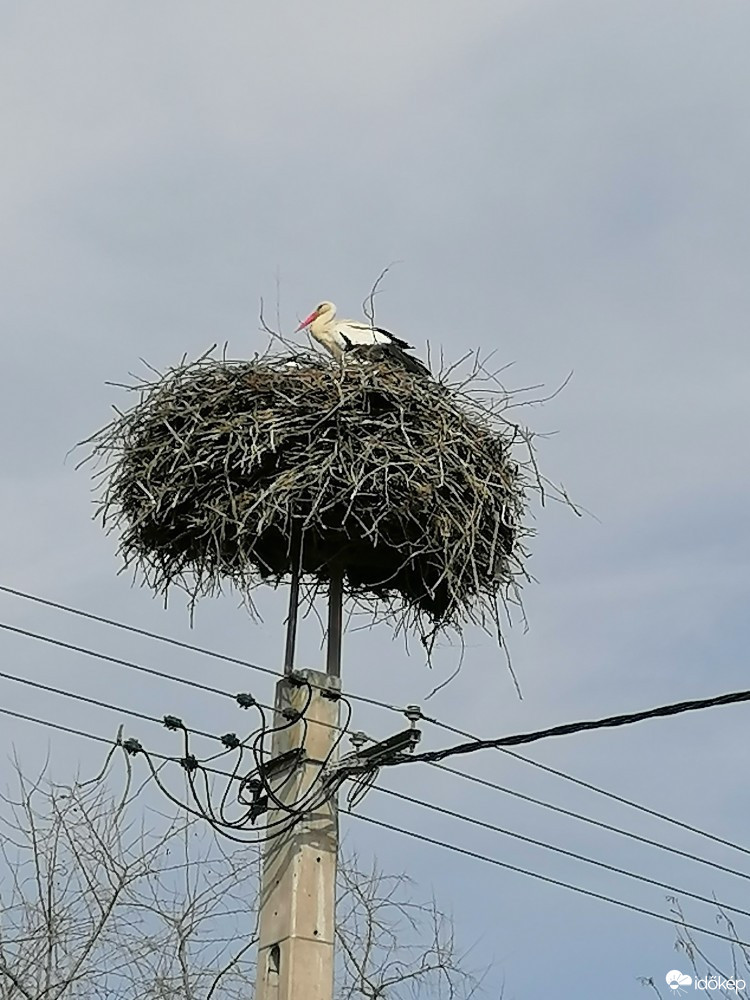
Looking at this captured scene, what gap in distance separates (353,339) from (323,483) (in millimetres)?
2185

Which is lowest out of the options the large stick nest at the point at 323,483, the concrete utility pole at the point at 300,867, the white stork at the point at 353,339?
the concrete utility pole at the point at 300,867

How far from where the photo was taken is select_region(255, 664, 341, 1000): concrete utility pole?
4.75 metres

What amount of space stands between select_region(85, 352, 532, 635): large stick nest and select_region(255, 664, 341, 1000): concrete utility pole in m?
0.65

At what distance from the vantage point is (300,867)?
4953mm

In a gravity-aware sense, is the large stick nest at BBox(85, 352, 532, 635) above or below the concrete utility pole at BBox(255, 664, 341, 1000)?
above

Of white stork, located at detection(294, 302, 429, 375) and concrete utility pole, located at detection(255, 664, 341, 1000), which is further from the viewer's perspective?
white stork, located at detection(294, 302, 429, 375)

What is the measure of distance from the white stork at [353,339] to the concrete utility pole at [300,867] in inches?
67.4

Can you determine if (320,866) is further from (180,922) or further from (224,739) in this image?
(180,922)

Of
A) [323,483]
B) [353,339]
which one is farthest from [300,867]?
[353,339]

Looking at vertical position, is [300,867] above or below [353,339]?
below

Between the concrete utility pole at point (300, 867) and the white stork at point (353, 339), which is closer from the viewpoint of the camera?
the concrete utility pole at point (300, 867)

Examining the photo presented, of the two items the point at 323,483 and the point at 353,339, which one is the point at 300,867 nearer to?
the point at 323,483

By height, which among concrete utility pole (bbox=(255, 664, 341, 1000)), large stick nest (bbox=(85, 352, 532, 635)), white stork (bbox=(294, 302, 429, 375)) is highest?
white stork (bbox=(294, 302, 429, 375))

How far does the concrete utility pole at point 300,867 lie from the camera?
4754 mm
